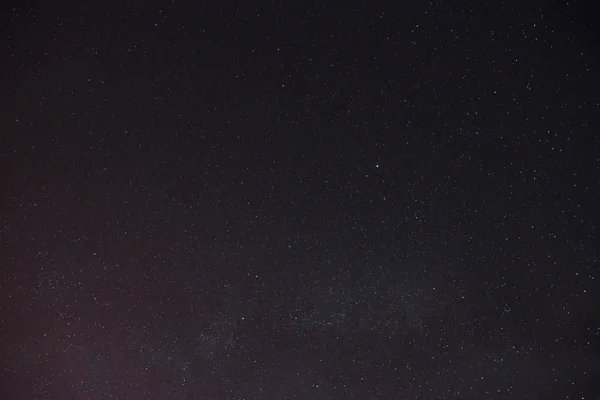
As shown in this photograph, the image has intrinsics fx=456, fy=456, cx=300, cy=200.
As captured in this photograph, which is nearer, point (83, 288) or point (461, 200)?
point (461, 200)

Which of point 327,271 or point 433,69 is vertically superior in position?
point 433,69

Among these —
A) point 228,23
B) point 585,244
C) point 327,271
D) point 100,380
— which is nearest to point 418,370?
point 327,271

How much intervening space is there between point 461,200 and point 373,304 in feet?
0.99

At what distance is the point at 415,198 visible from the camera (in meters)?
1.00

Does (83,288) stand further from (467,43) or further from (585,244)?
(585,244)

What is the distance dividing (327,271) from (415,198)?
256 millimetres

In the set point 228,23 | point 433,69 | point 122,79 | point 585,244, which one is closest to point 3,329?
point 122,79

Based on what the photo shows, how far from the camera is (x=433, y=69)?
963mm

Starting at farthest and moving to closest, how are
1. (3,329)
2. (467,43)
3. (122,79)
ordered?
(3,329) → (122,79) → (467,43)

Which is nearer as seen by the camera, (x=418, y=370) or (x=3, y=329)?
(x=418, y=370)

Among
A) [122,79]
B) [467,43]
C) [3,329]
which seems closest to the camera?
[467,43]

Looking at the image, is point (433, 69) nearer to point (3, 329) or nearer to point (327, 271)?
point (327, 271)

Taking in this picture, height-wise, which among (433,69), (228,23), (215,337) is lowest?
(215,337)

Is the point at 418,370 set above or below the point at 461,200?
below
